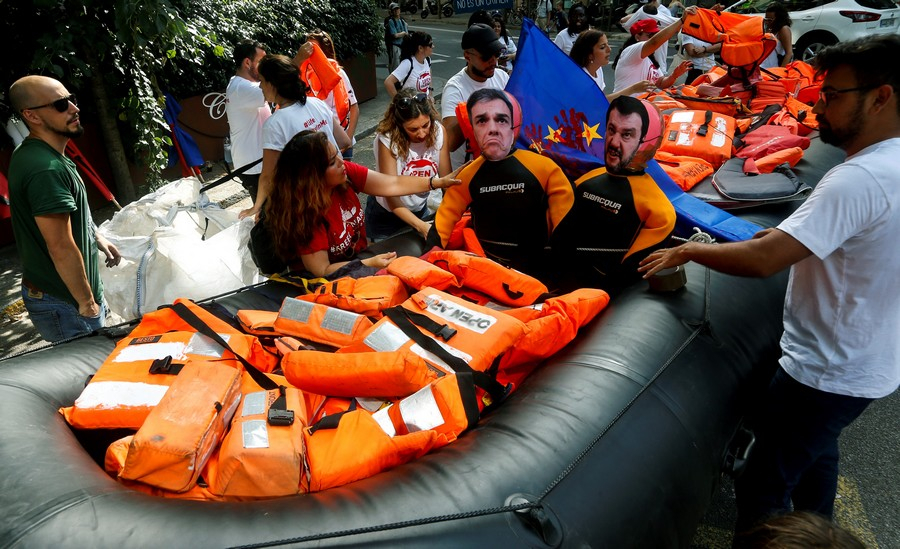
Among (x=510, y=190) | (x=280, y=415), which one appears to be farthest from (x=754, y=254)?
(x=280, y=415)

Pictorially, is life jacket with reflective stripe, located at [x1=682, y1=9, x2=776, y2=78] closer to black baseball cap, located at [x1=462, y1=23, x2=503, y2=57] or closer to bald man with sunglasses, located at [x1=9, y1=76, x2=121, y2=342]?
black baseball cap, located at [x1=462, y1=23, x2=503, y2=57]

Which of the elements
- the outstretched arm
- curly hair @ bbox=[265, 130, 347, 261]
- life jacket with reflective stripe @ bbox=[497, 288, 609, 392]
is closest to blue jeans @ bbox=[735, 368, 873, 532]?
the outstretched arm

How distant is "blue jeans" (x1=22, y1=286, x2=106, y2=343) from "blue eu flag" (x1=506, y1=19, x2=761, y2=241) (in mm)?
2749

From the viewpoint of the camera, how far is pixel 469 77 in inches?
164

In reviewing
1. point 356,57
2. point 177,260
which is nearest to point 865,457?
point 177,260

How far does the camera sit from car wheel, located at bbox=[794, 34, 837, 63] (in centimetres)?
1098

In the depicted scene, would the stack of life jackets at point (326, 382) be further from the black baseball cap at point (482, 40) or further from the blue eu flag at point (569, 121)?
the black baseball cap at point (482, 40)

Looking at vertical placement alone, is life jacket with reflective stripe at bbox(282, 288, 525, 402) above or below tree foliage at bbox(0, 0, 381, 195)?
below

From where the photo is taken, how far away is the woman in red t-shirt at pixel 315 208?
2.90 m

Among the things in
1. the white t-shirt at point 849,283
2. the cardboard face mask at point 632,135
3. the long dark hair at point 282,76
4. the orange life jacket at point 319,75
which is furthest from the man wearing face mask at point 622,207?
the orange life jacket at point 319,75

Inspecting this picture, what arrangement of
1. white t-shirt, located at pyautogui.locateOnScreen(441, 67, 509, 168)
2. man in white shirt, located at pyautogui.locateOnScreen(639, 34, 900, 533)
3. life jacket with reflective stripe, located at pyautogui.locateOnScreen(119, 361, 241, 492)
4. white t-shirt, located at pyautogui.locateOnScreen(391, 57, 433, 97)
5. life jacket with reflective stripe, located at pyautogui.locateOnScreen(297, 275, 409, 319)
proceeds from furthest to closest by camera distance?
white t-shirt, located at pyautogui.locateOnScreen(391, 57, 433, 97), white t-shirt, located at pyautogui.locateOnScreen(441, 67, 509, 168), life jacket with reflective stripe, located at pyautogui.locateOnScreen(297, 275, 409, 319), man in white shirt, located at pyautogui.locateOnScreen(639, 34, 900, 533), life jacket with reflective stripe, located at pyautogui.locateOnScreen(119, 361, 241, 492)

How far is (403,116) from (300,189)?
40.6 inches

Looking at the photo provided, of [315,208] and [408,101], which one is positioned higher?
[408,101]

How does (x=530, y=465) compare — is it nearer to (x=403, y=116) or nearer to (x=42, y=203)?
(x=42, y=203)
